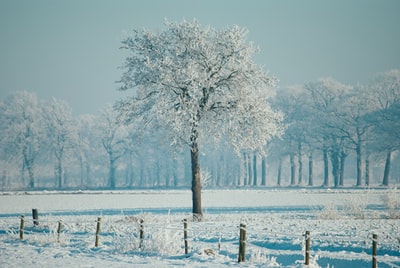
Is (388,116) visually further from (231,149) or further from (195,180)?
(195,180)

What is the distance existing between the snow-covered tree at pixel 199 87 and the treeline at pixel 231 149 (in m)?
30.8

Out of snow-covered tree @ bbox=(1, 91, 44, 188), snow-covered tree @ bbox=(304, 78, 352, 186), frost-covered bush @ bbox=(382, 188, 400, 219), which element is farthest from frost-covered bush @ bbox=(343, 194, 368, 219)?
snow-covered tree @ bbox=(1, 91, 44, 188)

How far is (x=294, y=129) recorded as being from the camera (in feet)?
246

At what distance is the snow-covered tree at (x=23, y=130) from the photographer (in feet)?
271

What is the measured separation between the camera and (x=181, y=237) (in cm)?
1847

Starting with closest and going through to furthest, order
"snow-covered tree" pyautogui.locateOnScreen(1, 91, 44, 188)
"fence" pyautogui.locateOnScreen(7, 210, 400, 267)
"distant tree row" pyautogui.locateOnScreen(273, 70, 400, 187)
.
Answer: "fence" pyautogui.locateOnScreen(7, 210, 400, 267) < "distant tree row" pyautogui.locateOnScreen(273, 70, 400, 187) < "snow-covered tree" pyautogui.locateOnScreen(1, 91, 44, 188)

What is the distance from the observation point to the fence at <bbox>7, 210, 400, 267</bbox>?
15570mm

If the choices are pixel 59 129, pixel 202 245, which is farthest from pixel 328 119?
pixel 202 245

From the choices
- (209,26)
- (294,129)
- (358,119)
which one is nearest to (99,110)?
(294,129)

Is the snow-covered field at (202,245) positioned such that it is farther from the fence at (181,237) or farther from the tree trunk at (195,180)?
the tree trunk at (195,180)

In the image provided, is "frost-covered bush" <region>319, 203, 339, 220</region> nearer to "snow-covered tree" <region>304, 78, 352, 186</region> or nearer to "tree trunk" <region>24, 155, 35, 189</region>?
"snow-covered tree" <region>304, 78, 352, 186</region>

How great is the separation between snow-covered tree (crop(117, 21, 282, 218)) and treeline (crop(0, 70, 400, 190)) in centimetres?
3079

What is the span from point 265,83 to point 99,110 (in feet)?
236

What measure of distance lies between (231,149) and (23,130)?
38262mm
